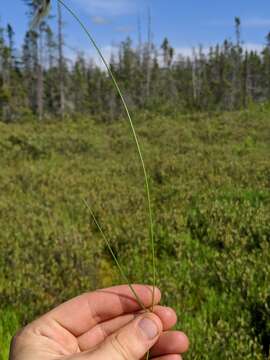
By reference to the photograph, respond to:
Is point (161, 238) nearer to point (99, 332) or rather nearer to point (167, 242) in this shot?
point (167, 242)

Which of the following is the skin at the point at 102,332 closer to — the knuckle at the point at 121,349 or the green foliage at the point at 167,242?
the knuckle at the point at 121,349

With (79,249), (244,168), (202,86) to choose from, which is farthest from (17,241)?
(202,86)

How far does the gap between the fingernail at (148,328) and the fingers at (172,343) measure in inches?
10.0

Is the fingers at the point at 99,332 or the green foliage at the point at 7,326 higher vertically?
the fingers at the point at 99,332

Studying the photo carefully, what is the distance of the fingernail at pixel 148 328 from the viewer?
1989 mm

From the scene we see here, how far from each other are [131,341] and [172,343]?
15.7 inches

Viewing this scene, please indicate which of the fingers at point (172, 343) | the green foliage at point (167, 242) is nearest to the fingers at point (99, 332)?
the fingers at point (172, 343)

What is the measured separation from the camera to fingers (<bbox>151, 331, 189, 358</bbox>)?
225 cm

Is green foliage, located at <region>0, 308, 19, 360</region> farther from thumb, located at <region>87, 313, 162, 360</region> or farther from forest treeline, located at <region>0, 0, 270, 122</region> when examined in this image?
forest treeline, located at <region>0, 0, 270, 122</region>

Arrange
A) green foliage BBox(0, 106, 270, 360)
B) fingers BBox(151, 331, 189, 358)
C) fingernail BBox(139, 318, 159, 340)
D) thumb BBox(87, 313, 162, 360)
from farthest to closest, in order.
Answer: green foliage BBox(0, 106, 270, 360), fingers BBox(151, 331, 189, 358), fingernail BBox(139, 318, 159, 340), thumb BBox(87, 313, 162, 360)

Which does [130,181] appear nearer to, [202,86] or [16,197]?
[16,197]

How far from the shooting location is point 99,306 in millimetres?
2414

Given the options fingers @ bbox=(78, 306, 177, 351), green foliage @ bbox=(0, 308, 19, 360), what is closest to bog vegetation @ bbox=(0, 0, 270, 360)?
green foliage @ bbox=(0, 308, 19, 360)

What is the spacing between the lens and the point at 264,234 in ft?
18.8
